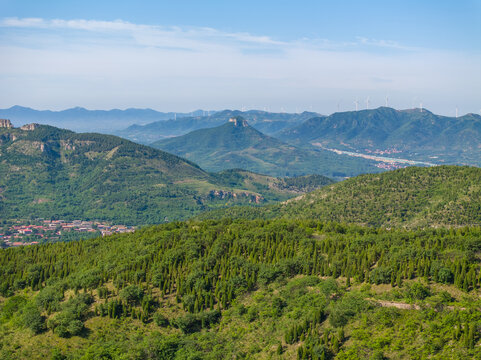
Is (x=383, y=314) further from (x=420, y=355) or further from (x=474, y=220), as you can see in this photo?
(x=474, y=220)

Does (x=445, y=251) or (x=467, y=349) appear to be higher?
(x=445, y=251)

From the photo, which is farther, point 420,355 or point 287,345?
point 287,345

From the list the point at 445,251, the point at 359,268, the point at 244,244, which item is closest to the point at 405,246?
the point at 445,251

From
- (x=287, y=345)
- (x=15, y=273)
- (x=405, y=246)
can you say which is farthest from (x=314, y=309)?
(x=15, y=273)

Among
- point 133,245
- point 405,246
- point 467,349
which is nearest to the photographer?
point 467,349

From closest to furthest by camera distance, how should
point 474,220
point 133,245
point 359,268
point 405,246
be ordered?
1. point 359,268
2. point 405,246
3. point 133,245
4. point 474,220

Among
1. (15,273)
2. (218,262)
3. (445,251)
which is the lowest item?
(15,273)

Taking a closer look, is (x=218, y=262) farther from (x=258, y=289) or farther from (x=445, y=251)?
(x=445, y=251)
